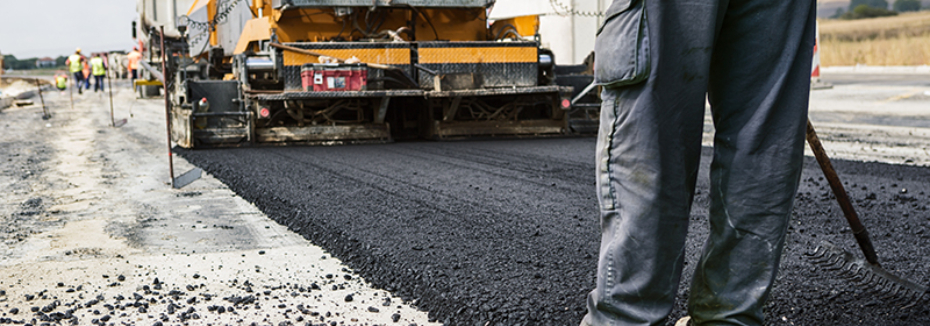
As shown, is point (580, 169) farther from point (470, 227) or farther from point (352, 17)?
point (352, 17)

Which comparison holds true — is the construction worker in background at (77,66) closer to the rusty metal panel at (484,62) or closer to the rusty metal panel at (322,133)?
the rusty metal panel at (322,133)

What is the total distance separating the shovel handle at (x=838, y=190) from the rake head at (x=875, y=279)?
2.2 inches

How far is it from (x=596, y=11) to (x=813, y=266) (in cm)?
1575

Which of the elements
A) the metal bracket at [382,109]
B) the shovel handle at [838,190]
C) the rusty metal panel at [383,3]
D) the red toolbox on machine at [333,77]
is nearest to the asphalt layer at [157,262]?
the shovel handle at [838,190]

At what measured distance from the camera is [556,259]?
3.17 m

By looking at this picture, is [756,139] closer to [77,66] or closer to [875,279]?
[875,279]

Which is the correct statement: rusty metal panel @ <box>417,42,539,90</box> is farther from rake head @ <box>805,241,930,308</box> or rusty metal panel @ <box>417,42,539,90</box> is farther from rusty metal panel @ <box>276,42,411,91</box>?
rake head @ <box>805,241,930,308</box>

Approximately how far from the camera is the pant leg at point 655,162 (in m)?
1.76

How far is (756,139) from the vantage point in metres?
1.84

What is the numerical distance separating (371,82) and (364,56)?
0.96ft

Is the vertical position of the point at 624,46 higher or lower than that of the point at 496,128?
higher

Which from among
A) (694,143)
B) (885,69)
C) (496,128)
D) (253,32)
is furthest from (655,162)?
(885,69)

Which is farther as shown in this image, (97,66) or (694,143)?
(97,66)

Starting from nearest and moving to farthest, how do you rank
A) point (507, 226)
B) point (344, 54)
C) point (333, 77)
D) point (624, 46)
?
point (624, 46) → point (507, 226) → point (333, 77) → point (344, 54)
